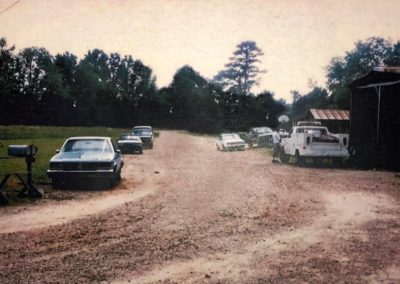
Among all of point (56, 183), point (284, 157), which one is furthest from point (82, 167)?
point (284, 157)

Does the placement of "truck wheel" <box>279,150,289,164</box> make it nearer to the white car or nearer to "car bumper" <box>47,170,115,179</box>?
the white car

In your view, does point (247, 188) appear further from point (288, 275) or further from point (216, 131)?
point (216, 131)

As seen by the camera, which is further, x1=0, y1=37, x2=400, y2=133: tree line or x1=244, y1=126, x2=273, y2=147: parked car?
x1=0, y1=37, x2=400, y2=133: tree line

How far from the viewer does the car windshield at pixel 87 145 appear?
13578mm

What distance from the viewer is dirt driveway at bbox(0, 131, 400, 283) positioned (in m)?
5.09

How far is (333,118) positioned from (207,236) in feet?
115

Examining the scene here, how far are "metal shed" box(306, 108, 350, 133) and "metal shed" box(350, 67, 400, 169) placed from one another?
14624mm

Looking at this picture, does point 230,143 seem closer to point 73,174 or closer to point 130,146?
point 130,146

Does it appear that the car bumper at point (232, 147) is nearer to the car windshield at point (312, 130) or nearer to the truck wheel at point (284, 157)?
the truck wheel at point (284, 157)

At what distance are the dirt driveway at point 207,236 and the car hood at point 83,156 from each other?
1.09 metres

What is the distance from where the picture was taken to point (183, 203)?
9891 mm

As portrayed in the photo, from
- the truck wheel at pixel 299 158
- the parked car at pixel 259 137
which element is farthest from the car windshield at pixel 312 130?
the parked car at pixel 259 137

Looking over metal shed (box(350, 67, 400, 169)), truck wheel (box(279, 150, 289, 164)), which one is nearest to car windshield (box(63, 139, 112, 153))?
truck wheel (box(279, 150, 289, 164))

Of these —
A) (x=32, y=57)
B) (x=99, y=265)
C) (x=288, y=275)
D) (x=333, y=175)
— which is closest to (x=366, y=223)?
(x=288, y=275)
